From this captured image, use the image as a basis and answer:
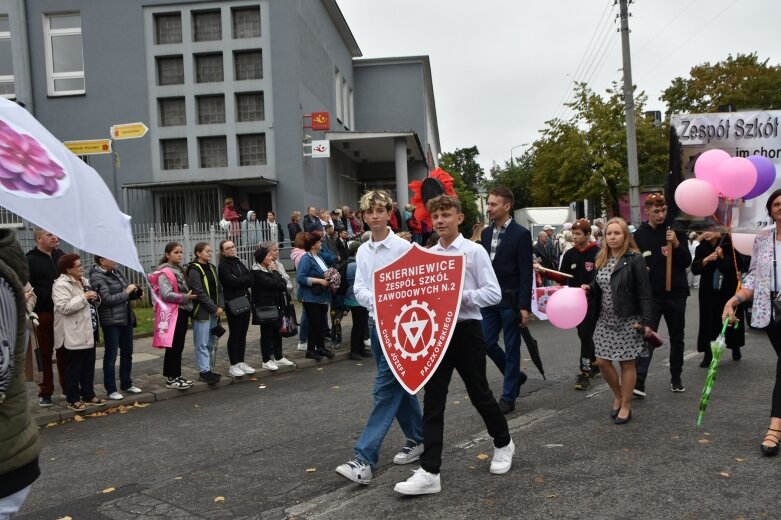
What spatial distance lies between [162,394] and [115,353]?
2.41 ft

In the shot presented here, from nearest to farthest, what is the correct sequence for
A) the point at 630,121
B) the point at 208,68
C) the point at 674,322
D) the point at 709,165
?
the point at 709,165 → the point at 674,322 → the point at 630,121 → the point at 208,68

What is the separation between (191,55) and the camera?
23469mm

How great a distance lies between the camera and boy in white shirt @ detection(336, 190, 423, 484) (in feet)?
14.8

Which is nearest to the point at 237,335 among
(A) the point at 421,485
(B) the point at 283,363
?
(B) the point at 283,363

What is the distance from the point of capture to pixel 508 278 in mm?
6184

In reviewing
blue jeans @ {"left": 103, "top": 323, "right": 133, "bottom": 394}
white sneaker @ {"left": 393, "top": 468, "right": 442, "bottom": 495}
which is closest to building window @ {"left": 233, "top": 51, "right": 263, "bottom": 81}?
blue jeans @ {"left": 103, "top": 323, "right": 133, "bottom": 394}

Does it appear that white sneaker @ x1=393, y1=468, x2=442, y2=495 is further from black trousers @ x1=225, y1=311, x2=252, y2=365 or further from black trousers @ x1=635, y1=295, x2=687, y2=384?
black trousers @ x1=225, y1=311, x2=252, y2=365

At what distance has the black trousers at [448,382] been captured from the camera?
13.9 ft

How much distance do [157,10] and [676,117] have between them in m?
21.4

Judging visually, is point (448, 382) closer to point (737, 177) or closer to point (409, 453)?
point (409, 453)

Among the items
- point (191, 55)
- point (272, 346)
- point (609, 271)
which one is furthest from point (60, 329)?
point (191, 55)

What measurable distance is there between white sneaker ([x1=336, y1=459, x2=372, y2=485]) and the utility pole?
62.3 feet

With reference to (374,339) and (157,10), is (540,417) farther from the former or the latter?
(157,10)

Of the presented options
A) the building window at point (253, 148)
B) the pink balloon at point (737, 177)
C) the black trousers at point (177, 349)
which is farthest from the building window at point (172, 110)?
the pink balloon at point (737, 177)
